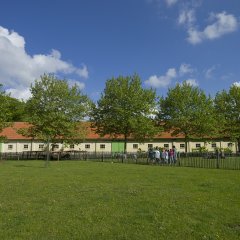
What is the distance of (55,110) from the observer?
46.0 metres

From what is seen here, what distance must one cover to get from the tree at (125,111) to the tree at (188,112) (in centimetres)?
399

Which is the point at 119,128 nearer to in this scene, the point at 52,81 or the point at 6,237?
the point at 52,81

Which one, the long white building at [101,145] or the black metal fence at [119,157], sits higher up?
the long white building at [101,145]

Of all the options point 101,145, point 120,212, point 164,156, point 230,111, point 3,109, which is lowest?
point 120,212

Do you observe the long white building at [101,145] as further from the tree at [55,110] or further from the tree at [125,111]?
the tree at [55,110]

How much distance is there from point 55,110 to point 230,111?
30148 mm

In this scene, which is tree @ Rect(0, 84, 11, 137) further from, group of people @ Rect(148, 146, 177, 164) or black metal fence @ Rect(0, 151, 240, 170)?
group of people @ Rect(148, 146, 177, 164)

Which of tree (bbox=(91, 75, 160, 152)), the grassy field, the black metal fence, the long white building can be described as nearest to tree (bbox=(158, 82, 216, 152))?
tree (bbox=(91, 75, 160, 152))

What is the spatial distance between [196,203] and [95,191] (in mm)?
3898

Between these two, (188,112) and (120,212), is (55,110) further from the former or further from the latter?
(120,212)

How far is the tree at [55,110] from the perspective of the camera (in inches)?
1763

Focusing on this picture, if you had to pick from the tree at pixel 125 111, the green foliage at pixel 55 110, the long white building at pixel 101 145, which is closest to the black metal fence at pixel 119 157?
the green foliage at pixel 55 110

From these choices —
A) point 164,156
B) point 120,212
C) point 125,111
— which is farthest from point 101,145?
point 120,212

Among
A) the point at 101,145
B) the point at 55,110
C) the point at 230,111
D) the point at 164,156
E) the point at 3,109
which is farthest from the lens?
the point at 101,145
